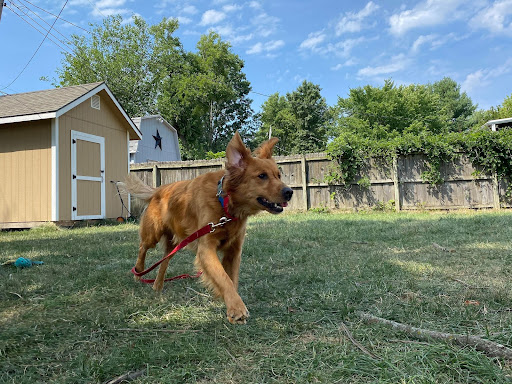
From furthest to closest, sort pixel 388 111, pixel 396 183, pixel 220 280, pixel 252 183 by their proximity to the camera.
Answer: pixel 388 111, pixel 396 183, pixel 252 183, pixel 220 280

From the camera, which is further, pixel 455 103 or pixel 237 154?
pixel 455 103

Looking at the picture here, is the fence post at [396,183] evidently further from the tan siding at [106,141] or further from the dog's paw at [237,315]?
the dog's paw at [237,315]

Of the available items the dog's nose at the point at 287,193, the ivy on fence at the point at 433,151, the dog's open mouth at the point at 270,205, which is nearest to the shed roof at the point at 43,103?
the ivy on fence at the point at 433,151

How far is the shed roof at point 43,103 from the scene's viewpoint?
9297 millimetres

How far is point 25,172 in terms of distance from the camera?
32.1ft

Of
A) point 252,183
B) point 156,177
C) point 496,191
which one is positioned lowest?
point 252,183

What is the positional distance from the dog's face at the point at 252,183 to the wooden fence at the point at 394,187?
9.60m

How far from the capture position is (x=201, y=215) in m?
2.80

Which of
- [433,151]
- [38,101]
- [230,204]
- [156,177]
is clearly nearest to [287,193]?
[230,204]

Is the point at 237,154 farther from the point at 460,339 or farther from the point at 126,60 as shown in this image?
the point at 126,60

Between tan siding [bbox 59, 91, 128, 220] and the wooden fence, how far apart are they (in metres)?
3.02

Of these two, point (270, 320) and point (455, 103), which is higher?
point (455, 103)

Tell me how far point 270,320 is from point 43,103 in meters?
10.4

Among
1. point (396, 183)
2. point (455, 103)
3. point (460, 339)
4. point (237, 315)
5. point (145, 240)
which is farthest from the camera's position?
point (455, 103)
